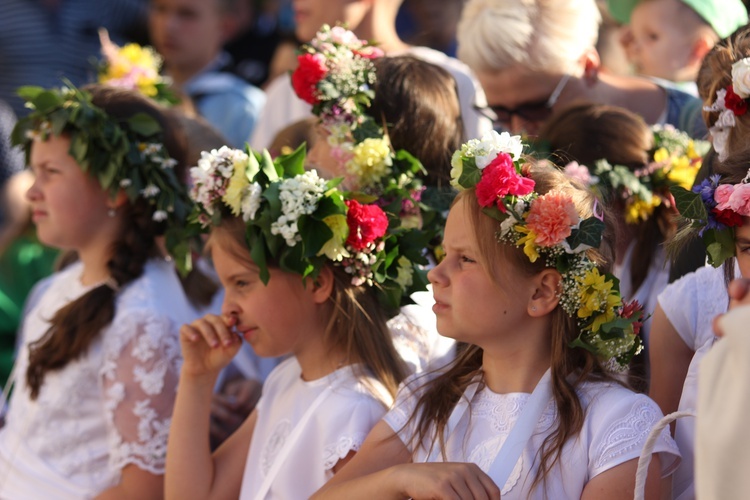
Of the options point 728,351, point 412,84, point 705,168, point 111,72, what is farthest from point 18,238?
point 728,351

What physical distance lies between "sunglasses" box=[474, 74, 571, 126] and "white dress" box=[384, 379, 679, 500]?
1.78 meters

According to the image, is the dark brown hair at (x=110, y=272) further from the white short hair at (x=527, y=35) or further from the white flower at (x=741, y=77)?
the white flower at (x=741, y=77)

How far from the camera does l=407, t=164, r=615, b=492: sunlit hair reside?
2773 millimetres

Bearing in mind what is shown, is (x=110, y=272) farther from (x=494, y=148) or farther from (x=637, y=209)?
(x=637, y=209)

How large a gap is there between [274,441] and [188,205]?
1.20 meters

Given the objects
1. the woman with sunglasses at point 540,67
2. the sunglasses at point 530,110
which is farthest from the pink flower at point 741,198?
the sunglasses at point 530,110

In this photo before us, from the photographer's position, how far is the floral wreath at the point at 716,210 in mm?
2553

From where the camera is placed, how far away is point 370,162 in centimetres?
368

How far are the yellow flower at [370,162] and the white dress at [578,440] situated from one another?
3.46 ft

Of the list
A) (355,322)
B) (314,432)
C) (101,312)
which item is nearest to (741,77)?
(355,322)

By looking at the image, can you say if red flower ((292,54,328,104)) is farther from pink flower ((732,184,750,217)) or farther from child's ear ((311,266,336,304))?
pink flower ((732,184,750,217))

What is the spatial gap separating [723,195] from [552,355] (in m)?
0.64

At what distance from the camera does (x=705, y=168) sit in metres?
3.31

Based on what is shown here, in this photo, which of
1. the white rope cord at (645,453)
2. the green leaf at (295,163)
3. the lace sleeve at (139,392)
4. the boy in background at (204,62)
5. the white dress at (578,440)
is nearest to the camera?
the white rope cord at (645,453)
